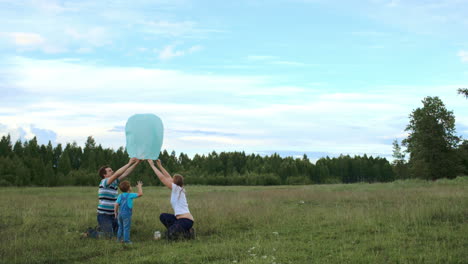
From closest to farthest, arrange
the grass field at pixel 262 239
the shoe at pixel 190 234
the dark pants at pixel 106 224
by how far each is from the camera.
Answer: the grass field at pixel 262 239 → the shoe at pixel 190 234 → the dark pants at pixel 106 224

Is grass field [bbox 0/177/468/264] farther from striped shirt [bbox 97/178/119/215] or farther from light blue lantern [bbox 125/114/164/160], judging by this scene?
light blue lantern [bbox 125/114/164/160]

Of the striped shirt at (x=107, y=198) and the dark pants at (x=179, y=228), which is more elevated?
the striped shirt at (x=107, y=198)

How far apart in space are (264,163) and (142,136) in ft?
398

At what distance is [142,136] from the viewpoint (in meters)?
9.98

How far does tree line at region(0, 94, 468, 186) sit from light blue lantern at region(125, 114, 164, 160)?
2171 cm

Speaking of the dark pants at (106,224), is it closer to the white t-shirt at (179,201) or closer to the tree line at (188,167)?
the white t-shirt at (179,201)

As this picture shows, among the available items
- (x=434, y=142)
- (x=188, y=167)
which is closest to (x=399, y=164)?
(x=434, y=142)

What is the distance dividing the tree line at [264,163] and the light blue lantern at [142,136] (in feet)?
71.2

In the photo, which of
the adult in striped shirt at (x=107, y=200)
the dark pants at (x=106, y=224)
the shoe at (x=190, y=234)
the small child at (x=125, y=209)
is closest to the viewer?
the small child at (x=125, y=209)

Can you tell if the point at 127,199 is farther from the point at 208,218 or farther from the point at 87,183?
the point at 87,183

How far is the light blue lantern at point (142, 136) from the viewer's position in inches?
391

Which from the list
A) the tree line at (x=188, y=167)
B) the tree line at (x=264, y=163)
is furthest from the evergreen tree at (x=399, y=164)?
the tree line at (x=188, y=167)

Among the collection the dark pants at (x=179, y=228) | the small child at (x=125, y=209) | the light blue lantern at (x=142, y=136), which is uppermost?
the light blue lantern at (x=142, y=136)

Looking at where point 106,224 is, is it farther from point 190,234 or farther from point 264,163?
point 264,163
